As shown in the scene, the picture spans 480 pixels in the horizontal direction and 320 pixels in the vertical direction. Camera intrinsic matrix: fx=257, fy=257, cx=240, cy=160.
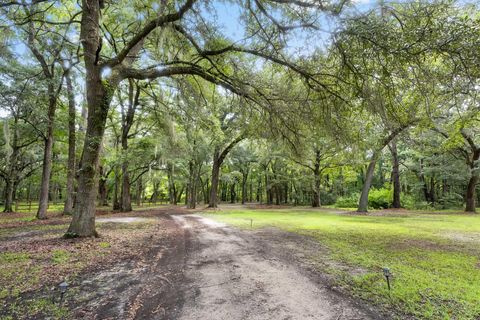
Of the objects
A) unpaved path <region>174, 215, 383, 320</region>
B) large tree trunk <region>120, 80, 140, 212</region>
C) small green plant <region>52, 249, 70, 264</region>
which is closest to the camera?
unpaved path <region>174, 215, 383, 320</region>

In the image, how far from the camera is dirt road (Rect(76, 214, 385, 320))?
3.07 meters

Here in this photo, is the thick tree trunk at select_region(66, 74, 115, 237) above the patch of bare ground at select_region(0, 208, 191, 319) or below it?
above

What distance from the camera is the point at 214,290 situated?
3.72m

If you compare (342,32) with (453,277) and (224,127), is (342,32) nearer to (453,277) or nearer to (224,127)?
(453,277)

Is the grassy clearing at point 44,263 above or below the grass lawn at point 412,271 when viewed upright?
above

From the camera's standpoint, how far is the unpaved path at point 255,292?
3043 mm

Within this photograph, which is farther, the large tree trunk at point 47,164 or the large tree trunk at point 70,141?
the large tree trunk at point 70,141

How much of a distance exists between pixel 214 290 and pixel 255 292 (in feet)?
1.95

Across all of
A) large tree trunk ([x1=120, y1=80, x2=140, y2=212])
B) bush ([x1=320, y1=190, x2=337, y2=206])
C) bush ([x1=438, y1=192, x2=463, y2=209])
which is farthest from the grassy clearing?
bush ([x1=320, y1=190, x2=337, y2=206])

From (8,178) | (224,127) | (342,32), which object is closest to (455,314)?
(342,32)

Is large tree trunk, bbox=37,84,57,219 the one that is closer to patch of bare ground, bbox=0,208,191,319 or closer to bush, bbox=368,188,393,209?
patch of bare ground, bbox=0,208,191,319

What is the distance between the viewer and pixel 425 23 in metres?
3.78

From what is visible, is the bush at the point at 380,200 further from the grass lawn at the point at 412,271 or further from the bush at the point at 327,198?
the grass lawn at the point at 412,271

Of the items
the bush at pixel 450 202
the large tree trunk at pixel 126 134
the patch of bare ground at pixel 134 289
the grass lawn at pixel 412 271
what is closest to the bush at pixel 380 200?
the bush at pixel 450 202
